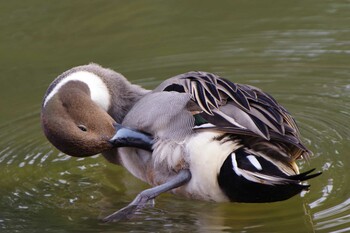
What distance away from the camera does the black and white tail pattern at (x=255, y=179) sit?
618cm

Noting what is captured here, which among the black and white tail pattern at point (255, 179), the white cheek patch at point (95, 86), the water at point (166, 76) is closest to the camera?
the black and white tail pattern at point (255, 179)

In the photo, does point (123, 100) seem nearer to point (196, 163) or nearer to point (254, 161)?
point (196, 163)

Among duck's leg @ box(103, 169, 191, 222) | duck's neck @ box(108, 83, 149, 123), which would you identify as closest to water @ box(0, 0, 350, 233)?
duck's leg @ box(103, 169, 191, 222)

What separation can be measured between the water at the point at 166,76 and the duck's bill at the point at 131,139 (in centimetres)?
43

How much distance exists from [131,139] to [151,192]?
388 millimetres

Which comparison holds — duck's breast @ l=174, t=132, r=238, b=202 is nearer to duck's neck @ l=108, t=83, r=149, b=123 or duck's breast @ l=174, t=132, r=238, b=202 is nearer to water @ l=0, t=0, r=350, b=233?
water @ l=0, t=0, r=350, b=233

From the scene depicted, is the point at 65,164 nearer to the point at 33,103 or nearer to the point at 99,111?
the point at 99,111

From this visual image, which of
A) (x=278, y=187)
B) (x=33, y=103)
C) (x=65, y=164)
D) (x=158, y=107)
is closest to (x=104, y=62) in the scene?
(x=33, y=103)

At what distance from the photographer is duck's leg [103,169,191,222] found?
646 centimetres

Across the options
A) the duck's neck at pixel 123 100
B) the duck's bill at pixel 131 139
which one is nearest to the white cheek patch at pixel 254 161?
the duck's bill at pixel 131 139

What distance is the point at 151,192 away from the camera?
6.56 meters

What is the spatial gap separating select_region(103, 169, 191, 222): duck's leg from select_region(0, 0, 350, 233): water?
98 mm

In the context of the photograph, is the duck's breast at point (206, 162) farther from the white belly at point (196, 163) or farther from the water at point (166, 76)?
the water at point (166, 76)

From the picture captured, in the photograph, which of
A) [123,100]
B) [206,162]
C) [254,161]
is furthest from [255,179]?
[123,100]
